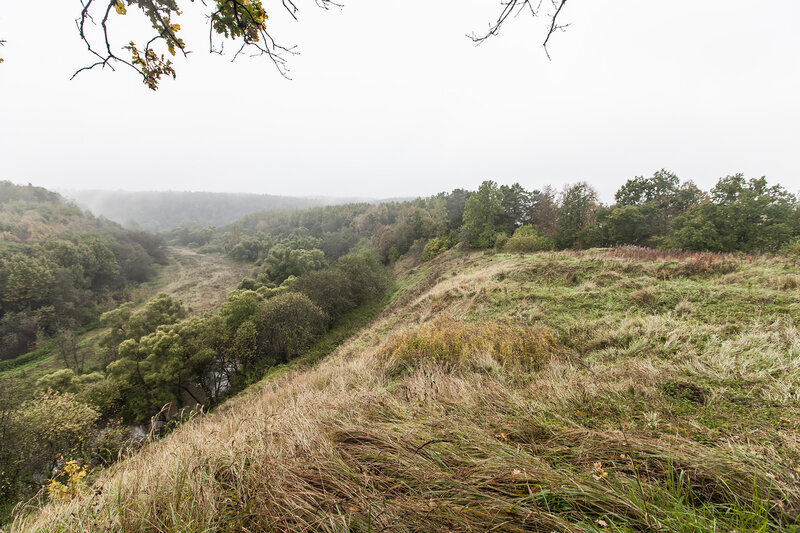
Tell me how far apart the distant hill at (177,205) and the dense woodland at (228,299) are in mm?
110238

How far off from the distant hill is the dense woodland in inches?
4340

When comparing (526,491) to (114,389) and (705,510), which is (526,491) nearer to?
(705,510)

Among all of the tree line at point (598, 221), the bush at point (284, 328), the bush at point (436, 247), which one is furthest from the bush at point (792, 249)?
the bush at point (284, 328)

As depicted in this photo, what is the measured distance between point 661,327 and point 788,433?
120 inches

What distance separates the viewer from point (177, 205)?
152 meters

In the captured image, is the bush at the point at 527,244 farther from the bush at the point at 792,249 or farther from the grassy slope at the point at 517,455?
the grassy slope at the point at 517,455

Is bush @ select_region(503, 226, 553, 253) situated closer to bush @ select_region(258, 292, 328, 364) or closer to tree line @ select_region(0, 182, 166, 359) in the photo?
bush @ select_region(258, 292, 328, 364)

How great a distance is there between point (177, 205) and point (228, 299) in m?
184

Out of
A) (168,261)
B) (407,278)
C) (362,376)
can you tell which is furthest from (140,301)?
(362,376)

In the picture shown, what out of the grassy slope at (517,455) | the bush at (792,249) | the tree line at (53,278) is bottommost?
the tree line at (53,278)

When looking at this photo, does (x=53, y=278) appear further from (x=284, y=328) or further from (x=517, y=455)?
(x=517, y=455)

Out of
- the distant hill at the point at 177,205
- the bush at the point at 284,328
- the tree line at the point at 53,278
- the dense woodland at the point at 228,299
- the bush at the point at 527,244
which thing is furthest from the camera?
the distant hill at the point at 177,205

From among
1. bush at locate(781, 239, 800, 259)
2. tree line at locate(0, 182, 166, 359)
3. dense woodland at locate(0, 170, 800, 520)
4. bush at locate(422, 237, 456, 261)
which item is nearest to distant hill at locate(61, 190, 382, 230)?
tree line at locate(0, 182, 166, 359)

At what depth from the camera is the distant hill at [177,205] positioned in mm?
138875
